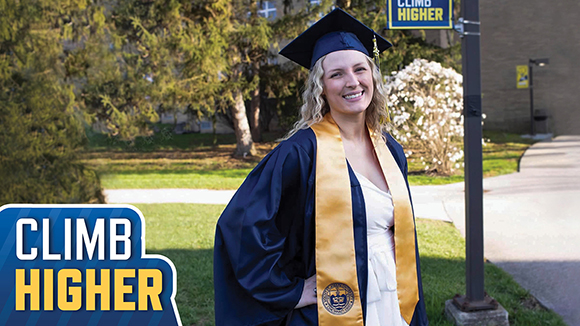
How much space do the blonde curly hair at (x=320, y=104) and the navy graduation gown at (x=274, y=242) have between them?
0.09m

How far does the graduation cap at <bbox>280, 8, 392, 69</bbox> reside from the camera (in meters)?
1.86

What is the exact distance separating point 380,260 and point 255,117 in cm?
1406

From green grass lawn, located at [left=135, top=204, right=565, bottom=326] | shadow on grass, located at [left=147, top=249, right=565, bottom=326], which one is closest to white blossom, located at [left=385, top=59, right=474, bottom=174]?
green grass lawn, located at [left=135, top=204, right=565, bottom=326]

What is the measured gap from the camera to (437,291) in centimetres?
410

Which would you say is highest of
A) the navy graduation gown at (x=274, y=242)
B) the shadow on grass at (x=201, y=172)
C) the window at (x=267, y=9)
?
the window at (x=267, y=9)

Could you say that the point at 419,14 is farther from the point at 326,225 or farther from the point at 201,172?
the point at 201,172

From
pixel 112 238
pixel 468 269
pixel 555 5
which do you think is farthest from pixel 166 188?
pixel 555 5

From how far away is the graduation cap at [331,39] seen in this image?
186 centimetres

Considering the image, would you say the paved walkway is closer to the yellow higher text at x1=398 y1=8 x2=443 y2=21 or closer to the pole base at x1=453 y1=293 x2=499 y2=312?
the pole base at x1=453 y1=293 x2=499 y2=312

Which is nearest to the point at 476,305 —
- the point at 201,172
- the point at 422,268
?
the point at 422,268

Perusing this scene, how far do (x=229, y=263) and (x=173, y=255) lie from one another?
4029 mm

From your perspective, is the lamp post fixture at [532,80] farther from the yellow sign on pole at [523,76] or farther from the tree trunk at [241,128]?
the tree trunk at [241,128]

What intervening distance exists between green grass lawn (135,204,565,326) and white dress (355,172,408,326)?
6.14ft

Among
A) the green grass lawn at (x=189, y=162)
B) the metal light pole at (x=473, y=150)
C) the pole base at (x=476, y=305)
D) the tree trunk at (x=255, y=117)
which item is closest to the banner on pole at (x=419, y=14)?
the metal light pole at (x=473, y=150)
